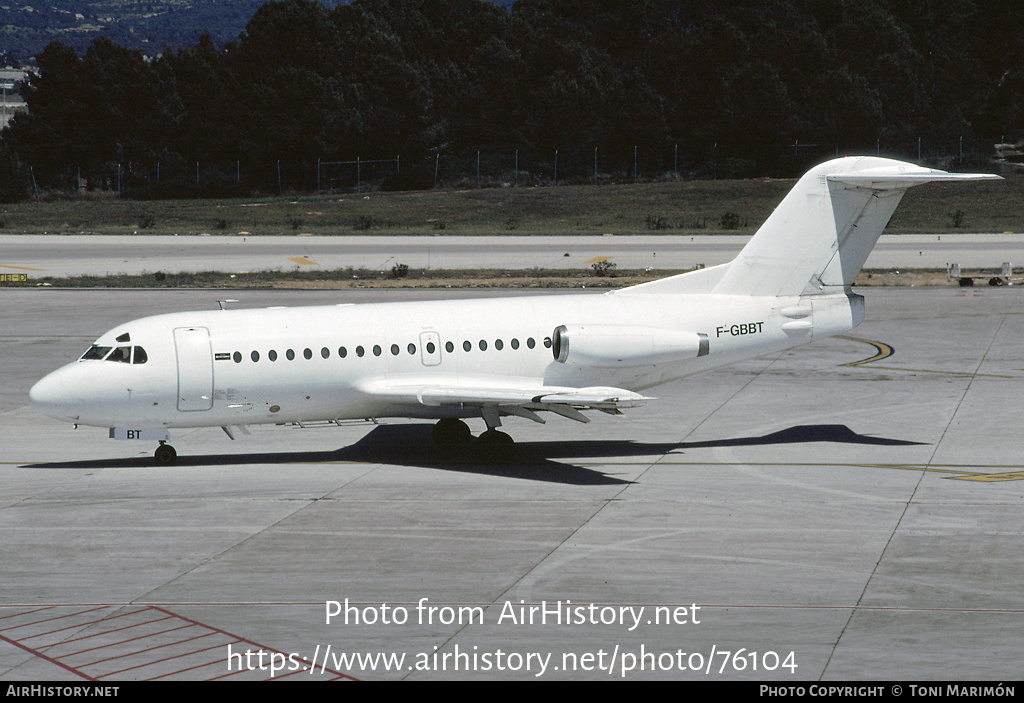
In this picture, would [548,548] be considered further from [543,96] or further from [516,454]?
[543,96]

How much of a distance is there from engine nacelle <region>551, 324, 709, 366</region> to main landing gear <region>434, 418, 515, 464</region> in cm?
210

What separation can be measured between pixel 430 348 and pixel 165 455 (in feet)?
20.0

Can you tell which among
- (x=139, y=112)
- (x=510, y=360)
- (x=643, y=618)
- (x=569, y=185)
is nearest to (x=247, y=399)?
(x=510, y=360)

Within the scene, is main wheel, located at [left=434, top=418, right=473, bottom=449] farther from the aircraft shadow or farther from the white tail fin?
the white tail fin

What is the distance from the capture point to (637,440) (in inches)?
1066

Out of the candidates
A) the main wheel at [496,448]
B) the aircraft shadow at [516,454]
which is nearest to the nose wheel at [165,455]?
the aircraft shadow at [516,454]

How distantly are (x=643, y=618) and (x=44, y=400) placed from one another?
1376 cm

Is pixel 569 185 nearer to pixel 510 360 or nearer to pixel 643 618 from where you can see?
pixel 510 360

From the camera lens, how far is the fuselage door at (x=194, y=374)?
76.7ft

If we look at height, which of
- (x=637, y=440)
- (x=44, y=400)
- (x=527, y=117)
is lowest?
(x=637, y=440)

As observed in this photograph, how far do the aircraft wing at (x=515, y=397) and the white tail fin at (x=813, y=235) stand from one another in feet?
15.7

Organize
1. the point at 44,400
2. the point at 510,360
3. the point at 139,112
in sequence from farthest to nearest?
the point at 139,112, the point at 510,360, the point at 44,400

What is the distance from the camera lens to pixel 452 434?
25.7 m

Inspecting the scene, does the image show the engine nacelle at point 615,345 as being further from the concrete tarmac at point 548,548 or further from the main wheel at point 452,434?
the main wheel at point 452,434
